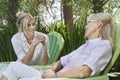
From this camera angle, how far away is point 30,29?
4.57 metres

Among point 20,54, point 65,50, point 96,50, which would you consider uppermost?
point 96,50

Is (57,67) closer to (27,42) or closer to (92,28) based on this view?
(92,28)

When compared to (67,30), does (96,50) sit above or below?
above

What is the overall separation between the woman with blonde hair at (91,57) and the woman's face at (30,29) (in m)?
1.05

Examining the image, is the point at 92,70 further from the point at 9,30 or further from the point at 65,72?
the point at 9,30

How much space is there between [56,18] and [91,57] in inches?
312

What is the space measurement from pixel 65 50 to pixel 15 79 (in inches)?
122

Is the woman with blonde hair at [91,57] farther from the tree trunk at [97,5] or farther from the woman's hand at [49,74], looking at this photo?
the tree trunk at [97,5]

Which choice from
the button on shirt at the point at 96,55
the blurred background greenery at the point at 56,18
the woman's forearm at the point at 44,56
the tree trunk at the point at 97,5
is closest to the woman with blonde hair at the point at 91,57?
the button on shirt at the point at 96,55

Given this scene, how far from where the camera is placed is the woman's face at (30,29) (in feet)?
14.7

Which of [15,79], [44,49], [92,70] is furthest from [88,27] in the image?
[44,49]

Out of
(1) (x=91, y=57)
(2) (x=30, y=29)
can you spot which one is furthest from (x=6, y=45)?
(1) (x=91, y=57)

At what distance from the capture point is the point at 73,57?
3535 millimetres

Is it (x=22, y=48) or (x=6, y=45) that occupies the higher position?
(x=22, y=48)
